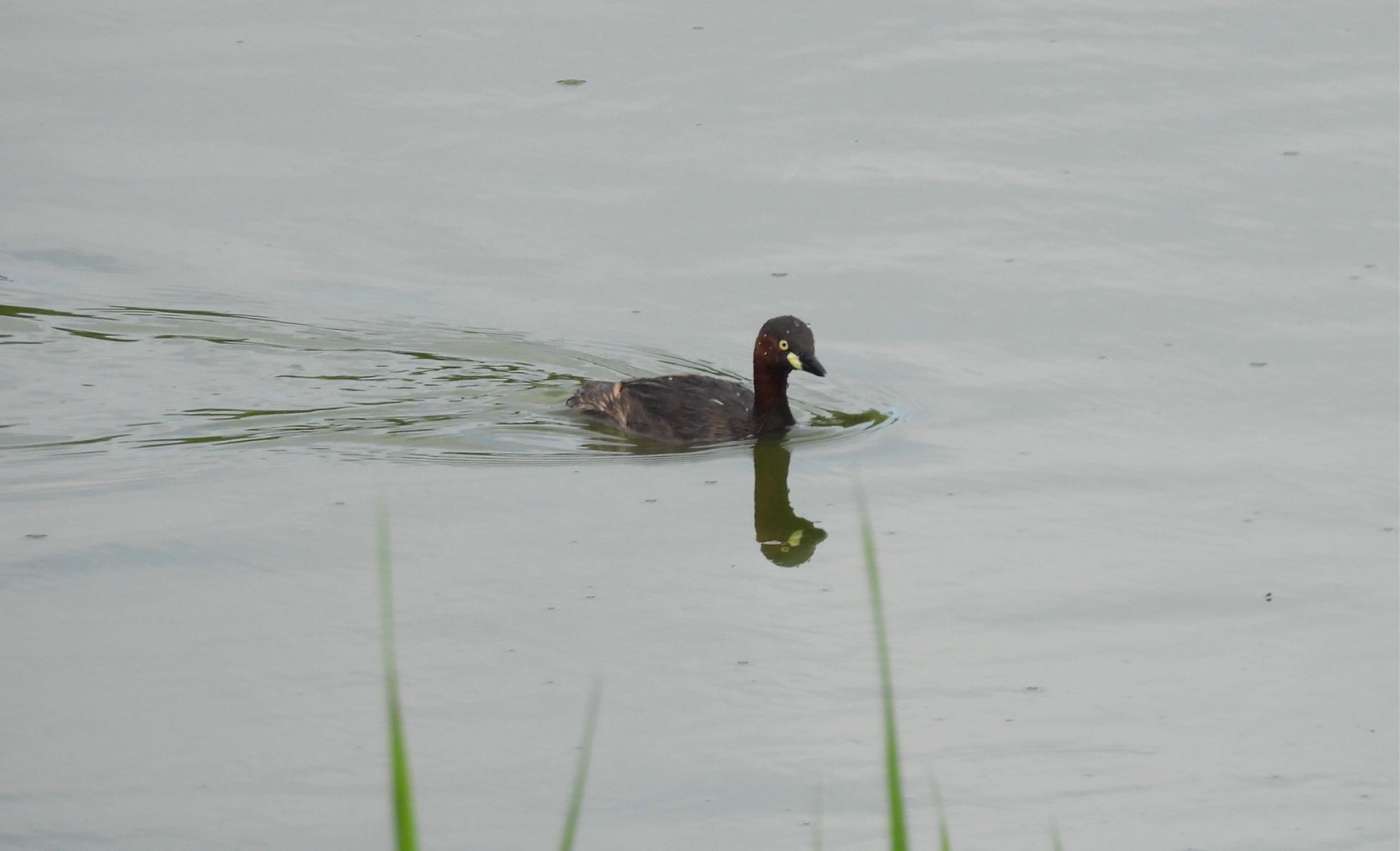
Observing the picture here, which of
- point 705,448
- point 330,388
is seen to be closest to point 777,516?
point 705,448

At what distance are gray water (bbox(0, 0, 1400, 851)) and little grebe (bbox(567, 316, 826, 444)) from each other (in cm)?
19

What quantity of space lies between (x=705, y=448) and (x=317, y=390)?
7.09 ft

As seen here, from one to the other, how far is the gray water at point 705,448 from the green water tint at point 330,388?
0.04 meters

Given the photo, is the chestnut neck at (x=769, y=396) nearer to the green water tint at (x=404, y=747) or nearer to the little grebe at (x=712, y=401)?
the little grebe at (x=712, y=401)

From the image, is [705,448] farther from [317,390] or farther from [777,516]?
[317,390]

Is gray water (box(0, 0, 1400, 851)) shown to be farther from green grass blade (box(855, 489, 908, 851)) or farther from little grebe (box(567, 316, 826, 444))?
green grass blade (box(855, 489, 908, 851))

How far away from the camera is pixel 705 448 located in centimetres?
1035

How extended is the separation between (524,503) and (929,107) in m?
5.92

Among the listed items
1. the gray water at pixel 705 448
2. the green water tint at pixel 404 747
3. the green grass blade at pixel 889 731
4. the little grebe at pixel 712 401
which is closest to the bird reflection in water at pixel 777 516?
the gray water at pixel 705 448

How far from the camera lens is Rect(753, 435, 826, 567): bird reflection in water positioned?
8633 mm

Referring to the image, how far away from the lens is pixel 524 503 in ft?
30.0

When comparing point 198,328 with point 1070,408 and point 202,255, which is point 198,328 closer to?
point 202,255

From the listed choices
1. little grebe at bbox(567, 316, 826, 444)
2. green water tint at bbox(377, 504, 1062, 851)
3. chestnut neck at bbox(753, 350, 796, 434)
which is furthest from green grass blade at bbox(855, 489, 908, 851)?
chestnut neck at bbox(753, 350, 796, 434)

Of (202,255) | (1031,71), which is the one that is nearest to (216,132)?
(202,255)
